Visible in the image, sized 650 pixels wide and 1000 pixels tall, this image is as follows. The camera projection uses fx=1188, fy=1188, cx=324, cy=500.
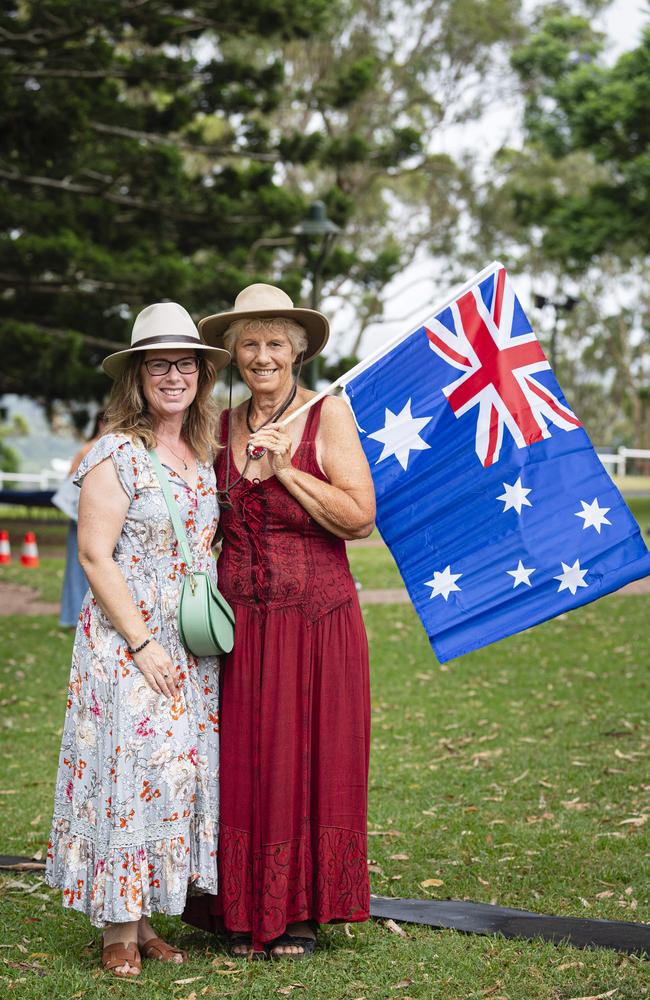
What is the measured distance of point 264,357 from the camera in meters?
4.24

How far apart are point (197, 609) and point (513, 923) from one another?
68.2 inches

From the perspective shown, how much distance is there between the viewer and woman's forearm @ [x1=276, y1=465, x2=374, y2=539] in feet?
13.4

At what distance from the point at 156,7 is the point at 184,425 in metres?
11.7

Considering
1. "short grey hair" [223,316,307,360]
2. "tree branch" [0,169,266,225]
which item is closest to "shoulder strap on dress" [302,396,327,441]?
"short grey hair" [223,316,307,360]

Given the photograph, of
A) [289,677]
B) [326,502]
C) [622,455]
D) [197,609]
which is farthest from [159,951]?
[622,455]

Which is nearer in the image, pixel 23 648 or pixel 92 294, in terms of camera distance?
pixel 23 648

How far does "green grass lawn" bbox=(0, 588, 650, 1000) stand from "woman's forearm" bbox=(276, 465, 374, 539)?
4.95 ft

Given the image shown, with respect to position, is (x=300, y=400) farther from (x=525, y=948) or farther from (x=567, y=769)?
(x=567, y=769)

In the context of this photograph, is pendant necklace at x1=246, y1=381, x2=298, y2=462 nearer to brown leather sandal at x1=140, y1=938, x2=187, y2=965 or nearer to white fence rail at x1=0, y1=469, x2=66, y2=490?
brown leather sandal at x1=140, y1=938, x2=187, y2=965

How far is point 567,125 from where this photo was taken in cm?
2778

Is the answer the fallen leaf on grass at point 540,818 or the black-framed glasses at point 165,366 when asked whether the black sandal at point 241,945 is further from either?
the fallen leaf on grass at point 540,818

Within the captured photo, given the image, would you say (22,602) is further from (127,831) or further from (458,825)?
(127,831)

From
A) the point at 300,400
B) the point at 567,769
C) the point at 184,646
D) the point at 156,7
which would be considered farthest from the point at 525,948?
the point at 156,7

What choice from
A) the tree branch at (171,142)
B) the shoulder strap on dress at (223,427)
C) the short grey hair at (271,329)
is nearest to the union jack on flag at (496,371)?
the short grey hair at (271,329)
